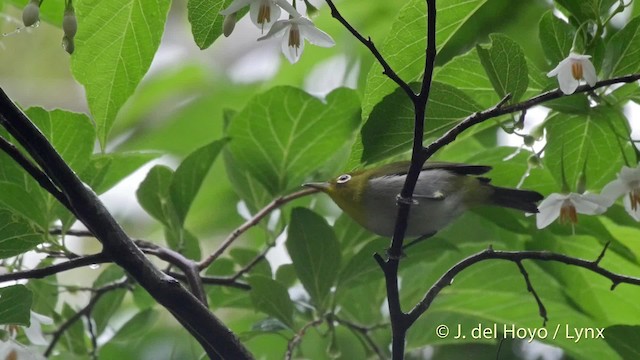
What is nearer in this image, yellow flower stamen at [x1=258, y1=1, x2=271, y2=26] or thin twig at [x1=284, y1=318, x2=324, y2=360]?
yellow flower stamen at [x1=258, y1=1, x2=271, y2=26]

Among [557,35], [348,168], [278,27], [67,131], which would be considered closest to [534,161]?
[557,35]

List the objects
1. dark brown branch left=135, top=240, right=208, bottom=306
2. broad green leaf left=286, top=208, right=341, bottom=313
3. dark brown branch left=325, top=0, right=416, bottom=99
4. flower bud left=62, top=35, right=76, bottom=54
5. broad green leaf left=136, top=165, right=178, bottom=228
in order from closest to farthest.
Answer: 1. dark brown branch left=325, top=0, right=416, bottom=99
2. flower bud left=62, top=35, right=76, bottom=54
3. dark brown branch left=135, top=240, right=208, bottom=306
4. broad green leaf left=286, top=208, right=341, bottom=313
5. broad green leaf left=136, top=165, right=178, bottom=228

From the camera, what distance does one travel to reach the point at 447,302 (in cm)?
157

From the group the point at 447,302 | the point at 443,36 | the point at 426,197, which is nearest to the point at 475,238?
the point at 447,302

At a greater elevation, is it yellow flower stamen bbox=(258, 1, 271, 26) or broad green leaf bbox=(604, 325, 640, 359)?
yellow flower stamen bbox=(258, 1, 271, 26)

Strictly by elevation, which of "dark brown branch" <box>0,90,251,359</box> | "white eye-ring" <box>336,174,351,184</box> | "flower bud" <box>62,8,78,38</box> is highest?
"white eye-ring" <box>336,174,351,184</box>

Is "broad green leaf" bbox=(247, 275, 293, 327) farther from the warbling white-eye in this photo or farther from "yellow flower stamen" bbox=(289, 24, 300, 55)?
"yellow flower stamen" bbox=(289, 24, 300, 55)

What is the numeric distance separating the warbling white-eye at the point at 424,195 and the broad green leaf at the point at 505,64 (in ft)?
0.93

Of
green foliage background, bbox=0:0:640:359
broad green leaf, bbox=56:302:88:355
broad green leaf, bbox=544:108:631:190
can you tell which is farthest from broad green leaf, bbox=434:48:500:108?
broad green leaf, bbox=56:302:88:355

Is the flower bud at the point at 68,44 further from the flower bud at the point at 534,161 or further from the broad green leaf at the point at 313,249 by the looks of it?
the flower bud at the point at 534,161

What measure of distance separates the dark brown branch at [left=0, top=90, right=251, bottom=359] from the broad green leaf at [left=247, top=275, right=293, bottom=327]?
0.37 metres

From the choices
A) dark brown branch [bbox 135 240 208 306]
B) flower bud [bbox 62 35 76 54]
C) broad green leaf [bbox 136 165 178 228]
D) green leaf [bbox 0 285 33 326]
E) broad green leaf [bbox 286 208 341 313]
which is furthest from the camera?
broad green leaf [bbox 136 165 178 228]

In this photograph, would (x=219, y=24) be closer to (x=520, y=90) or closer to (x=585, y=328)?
(x=520, y=90)

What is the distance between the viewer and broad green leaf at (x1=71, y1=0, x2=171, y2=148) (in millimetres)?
1059
